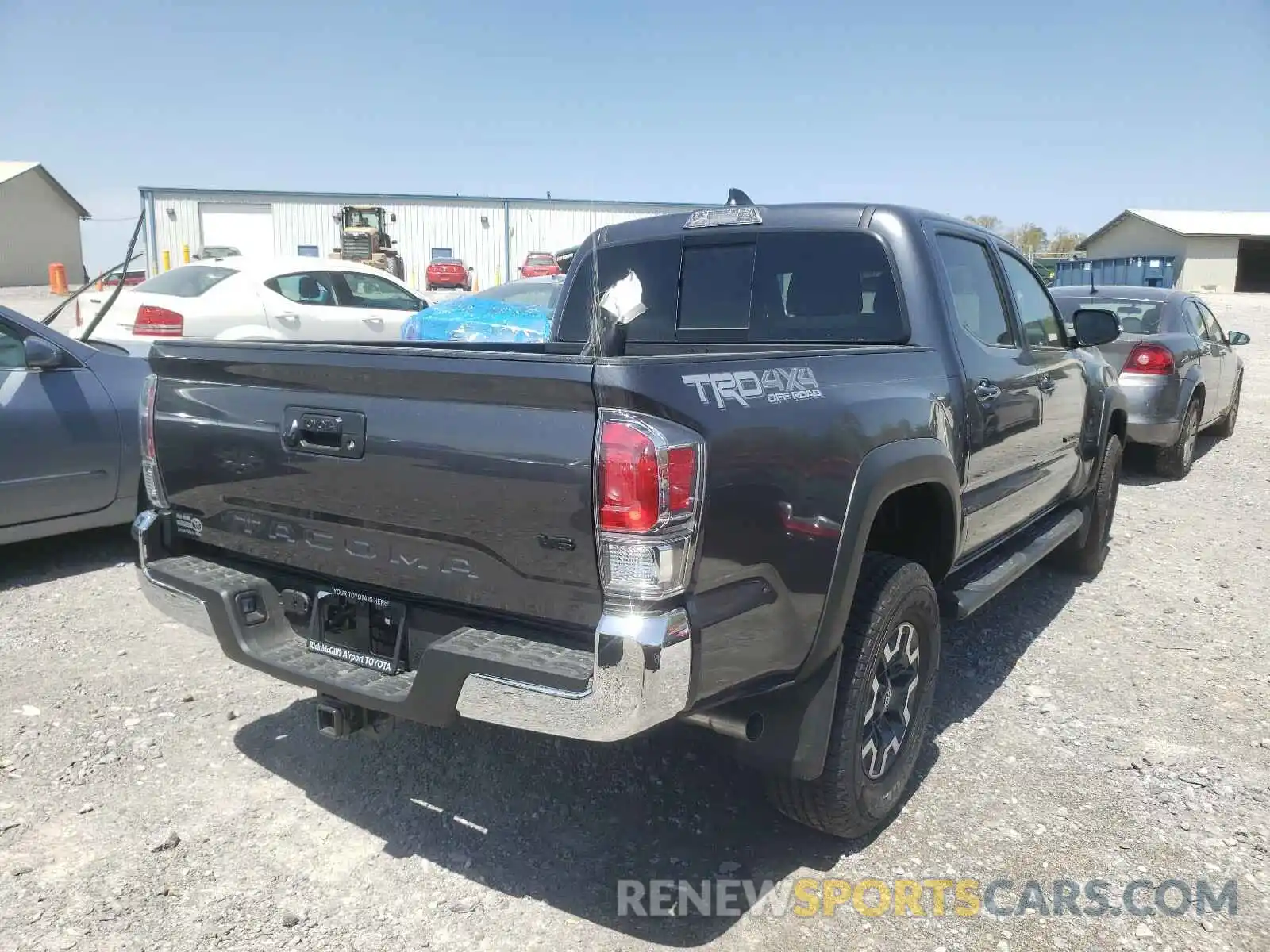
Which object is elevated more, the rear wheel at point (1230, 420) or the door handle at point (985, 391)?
the door handle at point (985, 391)

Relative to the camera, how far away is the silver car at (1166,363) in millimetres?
7945

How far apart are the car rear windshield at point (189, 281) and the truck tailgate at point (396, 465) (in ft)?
26.1

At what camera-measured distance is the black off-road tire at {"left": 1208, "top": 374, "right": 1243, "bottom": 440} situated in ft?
34.4

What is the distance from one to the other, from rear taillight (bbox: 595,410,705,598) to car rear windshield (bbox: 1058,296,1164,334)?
24.9ft

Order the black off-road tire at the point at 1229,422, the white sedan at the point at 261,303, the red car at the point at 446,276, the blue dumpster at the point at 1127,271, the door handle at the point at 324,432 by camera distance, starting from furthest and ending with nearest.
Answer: the blue dumpster at the point at 1127,271, the red car at the point at 446,276, the black off-road tire at the point at 1229,422, the white sedan at the point at 261,303, the door handle at the point at 324,432

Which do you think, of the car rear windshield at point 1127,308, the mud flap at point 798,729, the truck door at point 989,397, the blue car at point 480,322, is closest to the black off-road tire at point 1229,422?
the car rear windshield at point 1127,308

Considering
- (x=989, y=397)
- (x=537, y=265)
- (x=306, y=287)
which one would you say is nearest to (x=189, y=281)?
(x=306, y=287)

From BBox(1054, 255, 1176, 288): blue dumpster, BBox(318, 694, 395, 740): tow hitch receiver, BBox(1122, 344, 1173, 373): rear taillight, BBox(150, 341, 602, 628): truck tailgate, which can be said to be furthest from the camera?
BBox(1054, 255, 1176, 288): blue dumpster

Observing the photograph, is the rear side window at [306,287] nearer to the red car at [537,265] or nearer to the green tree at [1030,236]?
the red car at [537,265]

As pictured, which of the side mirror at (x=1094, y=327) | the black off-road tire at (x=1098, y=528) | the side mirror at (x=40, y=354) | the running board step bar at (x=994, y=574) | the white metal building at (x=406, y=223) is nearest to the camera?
the running board step bar at (x=994, y=574)

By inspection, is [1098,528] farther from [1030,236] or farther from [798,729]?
[1030,236]

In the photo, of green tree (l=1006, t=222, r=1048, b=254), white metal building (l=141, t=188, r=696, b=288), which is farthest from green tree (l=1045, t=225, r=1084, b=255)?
white metal building (l=141, t=188, r=696, b=288)

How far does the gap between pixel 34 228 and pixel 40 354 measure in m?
53.8

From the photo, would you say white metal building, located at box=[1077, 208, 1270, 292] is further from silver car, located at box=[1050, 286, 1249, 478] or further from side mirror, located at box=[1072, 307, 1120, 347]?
side mirror, located at box=[1072, 307, 1120, 347]
